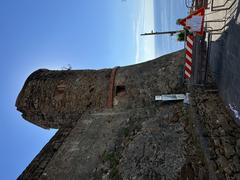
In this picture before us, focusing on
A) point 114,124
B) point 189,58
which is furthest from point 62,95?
point 189,58

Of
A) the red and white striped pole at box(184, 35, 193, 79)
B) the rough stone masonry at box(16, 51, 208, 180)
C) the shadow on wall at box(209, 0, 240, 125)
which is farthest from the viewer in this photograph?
the red and white striped pole at box(184, 35, 193, 79)

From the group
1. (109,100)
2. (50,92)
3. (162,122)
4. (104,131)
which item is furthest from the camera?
(50,92)

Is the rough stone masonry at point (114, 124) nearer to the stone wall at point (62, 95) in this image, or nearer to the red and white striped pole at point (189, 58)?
the stone wall at point (62, 95)

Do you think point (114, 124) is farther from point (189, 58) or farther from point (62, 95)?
point (189, 58)

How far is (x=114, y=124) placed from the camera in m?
8.34

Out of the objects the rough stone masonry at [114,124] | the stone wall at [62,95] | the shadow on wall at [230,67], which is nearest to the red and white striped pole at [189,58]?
the rough stone masonry at [114,124]

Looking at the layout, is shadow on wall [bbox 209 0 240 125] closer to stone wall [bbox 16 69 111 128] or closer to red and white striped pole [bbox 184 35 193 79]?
red and white striped pole [bbox 184 35 193 79]

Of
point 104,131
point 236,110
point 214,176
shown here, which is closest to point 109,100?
point 104,131

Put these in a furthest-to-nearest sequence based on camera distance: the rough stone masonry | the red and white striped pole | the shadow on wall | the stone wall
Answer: the stone wall < the red and white striped pole < the shadow on wall < the rough stone masonry

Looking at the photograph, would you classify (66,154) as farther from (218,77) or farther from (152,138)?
(218,77)

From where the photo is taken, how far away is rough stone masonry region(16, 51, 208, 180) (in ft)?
20.7

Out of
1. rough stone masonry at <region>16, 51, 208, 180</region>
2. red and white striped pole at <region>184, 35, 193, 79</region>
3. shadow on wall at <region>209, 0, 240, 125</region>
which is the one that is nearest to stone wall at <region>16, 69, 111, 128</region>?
rough stone masonry at <region>16, 51, 208, 180</region>

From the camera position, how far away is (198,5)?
11.3 meters

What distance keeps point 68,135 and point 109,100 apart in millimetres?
1862
